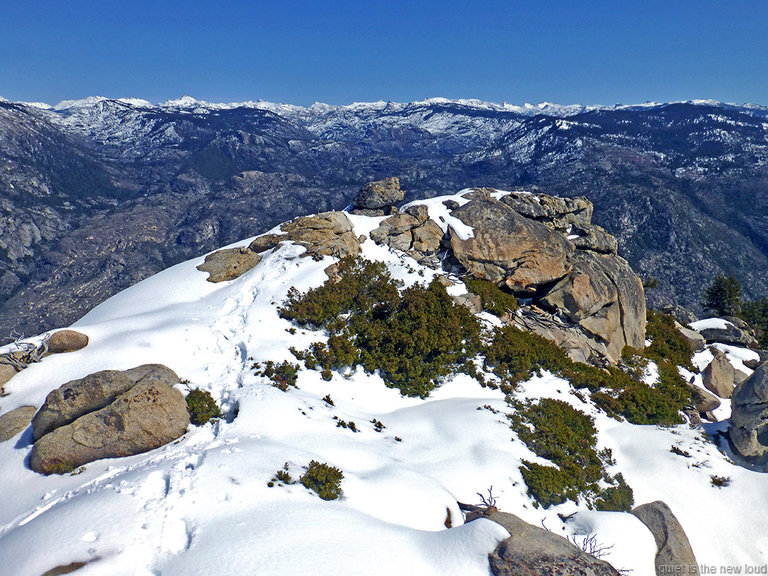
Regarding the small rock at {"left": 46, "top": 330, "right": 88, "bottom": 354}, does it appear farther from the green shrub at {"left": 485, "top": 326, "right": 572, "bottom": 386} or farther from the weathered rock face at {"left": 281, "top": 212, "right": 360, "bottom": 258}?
the green shrub at {"left": 485, "top": 326, "right": 572, "bottom": 386}

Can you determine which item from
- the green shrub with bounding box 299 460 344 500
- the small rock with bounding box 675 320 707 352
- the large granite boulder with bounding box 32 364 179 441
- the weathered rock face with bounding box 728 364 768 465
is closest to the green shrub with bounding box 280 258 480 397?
the green shrub with bounding box 299 460 344 500

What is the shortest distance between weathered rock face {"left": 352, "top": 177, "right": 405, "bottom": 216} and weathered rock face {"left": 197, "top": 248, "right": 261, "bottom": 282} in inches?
412

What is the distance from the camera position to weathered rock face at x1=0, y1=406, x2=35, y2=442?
14.2 metres

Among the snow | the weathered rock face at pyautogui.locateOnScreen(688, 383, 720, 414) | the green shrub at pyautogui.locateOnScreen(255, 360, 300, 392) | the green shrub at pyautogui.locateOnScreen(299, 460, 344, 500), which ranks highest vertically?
the snow

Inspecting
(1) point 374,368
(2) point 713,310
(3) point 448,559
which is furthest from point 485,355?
(2) point 713,310

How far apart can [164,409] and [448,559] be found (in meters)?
10.8

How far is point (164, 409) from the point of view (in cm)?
1377

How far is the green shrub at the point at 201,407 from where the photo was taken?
14.3 meters

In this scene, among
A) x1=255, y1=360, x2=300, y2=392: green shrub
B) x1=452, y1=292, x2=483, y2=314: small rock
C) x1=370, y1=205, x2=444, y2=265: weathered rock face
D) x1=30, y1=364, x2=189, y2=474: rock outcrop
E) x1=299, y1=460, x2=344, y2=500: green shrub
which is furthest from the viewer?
x1=370, y1=205, x2=444, y2=265: weathered rock face

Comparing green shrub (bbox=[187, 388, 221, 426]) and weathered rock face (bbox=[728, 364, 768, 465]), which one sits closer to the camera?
green shrub (bbox=[187, 388, 221, 426])

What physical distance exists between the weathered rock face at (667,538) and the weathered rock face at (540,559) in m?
3.76

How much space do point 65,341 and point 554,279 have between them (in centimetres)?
2917

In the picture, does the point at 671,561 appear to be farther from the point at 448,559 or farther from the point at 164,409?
the point at 164,409

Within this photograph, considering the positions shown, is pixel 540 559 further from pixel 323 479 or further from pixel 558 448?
pixel 558 448
